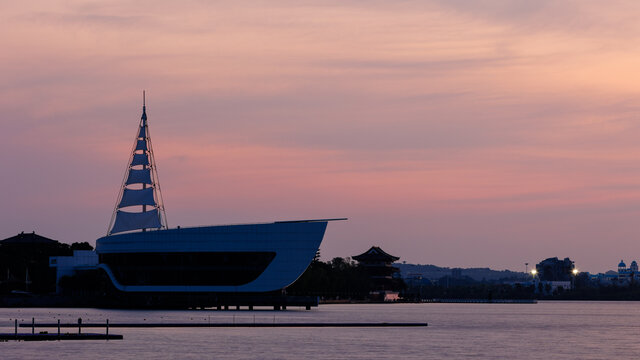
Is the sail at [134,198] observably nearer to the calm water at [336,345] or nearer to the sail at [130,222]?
the sail at [130,222]

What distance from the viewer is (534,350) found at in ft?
285

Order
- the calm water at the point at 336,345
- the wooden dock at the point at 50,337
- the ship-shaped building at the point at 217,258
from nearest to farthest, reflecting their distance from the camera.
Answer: the calm water at the point at 336,345
the wooden dock at the point at 50,337
the ship-shaped building at the point at 217,258

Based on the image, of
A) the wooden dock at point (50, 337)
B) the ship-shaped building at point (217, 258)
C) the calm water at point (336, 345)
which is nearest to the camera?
the calm water at point (336, 345)

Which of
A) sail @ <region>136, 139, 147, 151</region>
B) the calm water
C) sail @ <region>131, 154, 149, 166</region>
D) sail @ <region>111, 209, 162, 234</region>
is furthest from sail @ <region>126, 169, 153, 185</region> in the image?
the calm water

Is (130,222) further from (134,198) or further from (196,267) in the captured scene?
(196,267)

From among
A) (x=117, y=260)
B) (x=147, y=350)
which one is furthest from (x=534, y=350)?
(x=117, y=260)

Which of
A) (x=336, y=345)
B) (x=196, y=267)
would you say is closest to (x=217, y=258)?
(x=196, y=267)

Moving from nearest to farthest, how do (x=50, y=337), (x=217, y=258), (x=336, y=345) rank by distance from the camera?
(x=50, y=337) < (x=336, y=345) < (x=217, y=258)

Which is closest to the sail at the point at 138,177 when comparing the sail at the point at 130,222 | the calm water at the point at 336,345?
the sail at the point at 130,222

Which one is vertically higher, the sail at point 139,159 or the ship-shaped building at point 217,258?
the sail at point 139,159

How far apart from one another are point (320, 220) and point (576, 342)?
3237 inches

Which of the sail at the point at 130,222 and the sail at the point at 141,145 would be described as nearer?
the sail at the point at 130,222

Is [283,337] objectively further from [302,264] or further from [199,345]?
[302,264]

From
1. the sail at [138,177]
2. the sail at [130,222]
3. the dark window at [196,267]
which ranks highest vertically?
the sail at [138,177]
